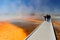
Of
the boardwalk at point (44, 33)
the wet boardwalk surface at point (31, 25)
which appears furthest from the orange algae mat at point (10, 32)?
the boardwalk at point (44, 33)

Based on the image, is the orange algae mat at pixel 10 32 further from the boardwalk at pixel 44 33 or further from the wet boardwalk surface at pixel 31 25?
the boardwalk at pixel 44 33

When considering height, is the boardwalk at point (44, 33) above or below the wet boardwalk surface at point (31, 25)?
below

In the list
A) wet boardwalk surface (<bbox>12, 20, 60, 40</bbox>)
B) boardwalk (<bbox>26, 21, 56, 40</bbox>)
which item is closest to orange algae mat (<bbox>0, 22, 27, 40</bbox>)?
wet boardwalk surface (<bbox>12, 20, 60, 40</bbox>)

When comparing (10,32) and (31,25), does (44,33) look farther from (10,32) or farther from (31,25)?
(10,32)

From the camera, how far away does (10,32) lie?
2.33m

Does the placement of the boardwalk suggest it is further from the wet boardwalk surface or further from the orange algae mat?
the orange algae mat

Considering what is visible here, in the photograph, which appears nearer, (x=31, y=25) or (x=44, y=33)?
(x=44, y=33)

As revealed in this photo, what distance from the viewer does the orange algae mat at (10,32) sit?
231cm

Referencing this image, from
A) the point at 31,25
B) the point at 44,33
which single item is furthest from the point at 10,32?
the point at 44,33

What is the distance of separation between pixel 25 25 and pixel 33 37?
46cm

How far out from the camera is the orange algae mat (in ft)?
7.59

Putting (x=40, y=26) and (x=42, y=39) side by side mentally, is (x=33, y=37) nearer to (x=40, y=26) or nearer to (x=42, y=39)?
(x=42, y=39)

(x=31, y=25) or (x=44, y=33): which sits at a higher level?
(x=31, y=25)

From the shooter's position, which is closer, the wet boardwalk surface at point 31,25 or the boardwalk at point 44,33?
the boardwalk at point 44,33
